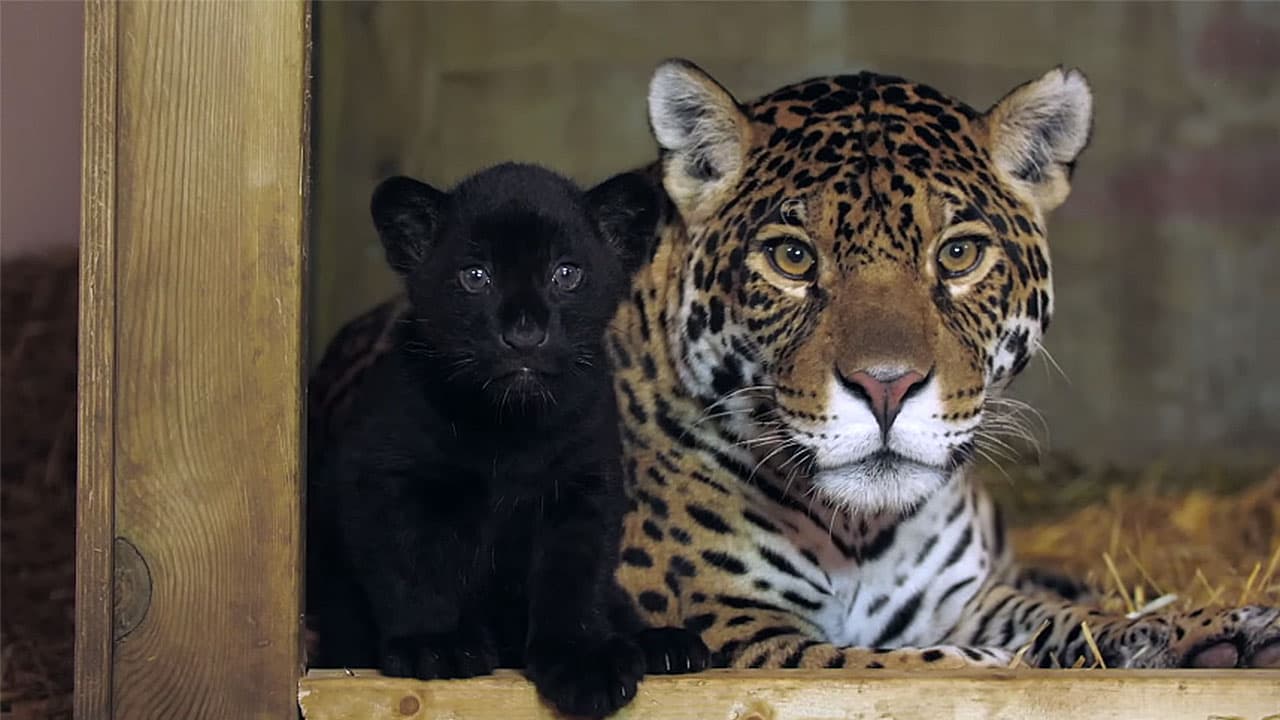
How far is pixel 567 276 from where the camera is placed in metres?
3.69

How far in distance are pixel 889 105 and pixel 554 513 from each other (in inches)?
61.1

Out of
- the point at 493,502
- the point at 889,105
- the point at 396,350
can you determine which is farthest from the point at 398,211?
the point at 889,105

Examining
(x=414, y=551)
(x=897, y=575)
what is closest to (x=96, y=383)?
(x=414, y=551)

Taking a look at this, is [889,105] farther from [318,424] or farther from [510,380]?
[318,424]

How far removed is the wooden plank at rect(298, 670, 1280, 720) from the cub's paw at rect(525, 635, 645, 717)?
5 cm

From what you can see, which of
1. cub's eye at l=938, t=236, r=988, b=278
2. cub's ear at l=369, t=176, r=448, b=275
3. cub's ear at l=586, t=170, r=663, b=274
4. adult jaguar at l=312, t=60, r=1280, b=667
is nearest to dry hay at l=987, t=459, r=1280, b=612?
adult jaguar at l=312, t=60, r=1280, b=667

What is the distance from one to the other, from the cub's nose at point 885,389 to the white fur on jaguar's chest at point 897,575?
59 centimetres

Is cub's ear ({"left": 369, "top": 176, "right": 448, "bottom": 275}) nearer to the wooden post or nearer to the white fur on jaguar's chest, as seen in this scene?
the wooden post

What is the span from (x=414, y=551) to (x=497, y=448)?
31 cm

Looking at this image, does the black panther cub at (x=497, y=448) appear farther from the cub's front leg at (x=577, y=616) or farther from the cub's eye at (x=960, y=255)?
the cub's eye at (x=960, y=255)

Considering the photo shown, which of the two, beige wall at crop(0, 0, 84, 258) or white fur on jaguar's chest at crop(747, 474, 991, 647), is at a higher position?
beige wall at crop(0, 0, 84, 258)

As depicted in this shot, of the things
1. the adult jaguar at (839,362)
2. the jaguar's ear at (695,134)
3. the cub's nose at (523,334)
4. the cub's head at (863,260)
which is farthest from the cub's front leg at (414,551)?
the jaguar's ear at (695,134)

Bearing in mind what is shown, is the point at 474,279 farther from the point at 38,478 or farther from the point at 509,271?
the point at 38,478

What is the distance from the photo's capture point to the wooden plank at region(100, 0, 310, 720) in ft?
11.2
